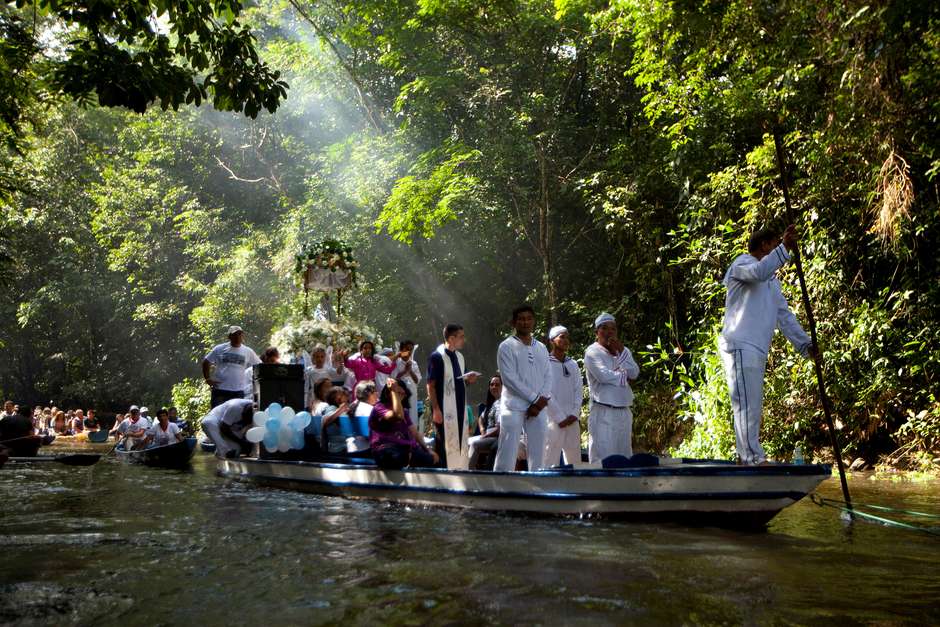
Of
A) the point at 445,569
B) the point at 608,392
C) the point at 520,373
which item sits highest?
the point at 520,373

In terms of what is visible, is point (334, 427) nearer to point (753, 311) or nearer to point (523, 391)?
point (523, 391)

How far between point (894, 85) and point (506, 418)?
6.23 m

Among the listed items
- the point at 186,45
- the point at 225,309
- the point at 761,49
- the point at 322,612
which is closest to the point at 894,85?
the point at 761,49

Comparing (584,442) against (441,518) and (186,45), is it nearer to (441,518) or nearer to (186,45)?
(441,518)

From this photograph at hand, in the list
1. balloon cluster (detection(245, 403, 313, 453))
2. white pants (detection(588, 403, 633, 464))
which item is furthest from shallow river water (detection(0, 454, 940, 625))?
balloon cluster (detection(245, 403, 313, 453))

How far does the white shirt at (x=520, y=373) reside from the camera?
927 cm

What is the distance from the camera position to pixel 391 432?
34.6 ft

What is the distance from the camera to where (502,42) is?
2192 centimetres

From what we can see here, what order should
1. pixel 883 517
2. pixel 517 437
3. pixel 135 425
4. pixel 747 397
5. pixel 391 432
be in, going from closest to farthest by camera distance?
pixel 747 397
pixel 883 517
pixel 517 437
pixel 391 432
pixel 135 425

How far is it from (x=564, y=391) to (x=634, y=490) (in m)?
2.52

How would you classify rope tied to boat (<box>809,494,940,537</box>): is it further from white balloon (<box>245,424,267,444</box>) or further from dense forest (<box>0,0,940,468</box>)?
white balloon (<box>245,424,267,444</box>)

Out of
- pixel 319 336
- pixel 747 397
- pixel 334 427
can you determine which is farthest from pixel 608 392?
pixel 319 336

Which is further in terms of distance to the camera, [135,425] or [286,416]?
[135,425]

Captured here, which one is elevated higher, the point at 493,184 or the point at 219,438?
the point at 493,184
